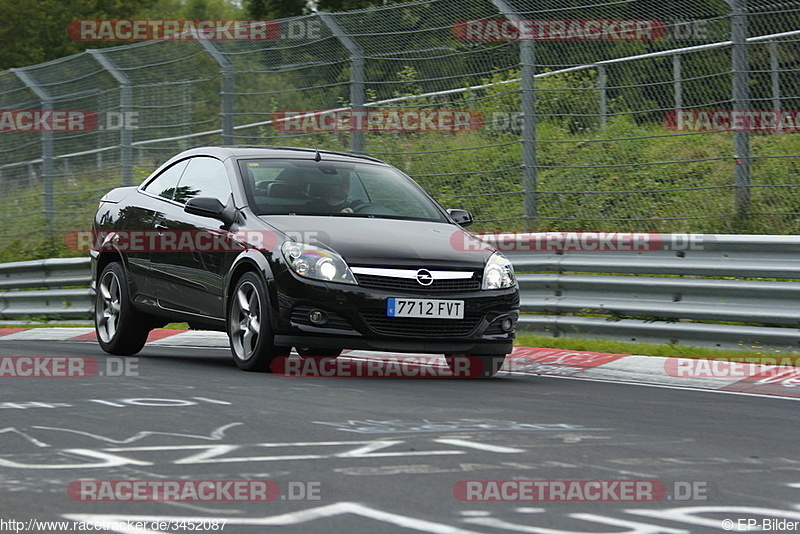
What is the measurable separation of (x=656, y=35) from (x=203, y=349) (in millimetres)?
4932

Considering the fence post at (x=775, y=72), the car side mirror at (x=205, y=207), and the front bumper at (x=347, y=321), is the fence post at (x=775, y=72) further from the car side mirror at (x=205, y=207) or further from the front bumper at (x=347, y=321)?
the car side mirror at (x=205, y=207)

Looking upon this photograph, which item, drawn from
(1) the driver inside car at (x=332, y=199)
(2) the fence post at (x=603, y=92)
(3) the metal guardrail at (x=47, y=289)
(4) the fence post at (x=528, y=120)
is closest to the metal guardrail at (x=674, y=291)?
(4) the fence post at (x=528, y=120)

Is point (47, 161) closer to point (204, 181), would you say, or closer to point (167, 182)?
point (167, 182)

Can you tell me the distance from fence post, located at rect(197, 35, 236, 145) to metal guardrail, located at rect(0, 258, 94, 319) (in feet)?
7.25

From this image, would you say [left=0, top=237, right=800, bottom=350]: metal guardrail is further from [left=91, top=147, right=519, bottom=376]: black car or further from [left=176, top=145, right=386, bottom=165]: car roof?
[left=176, top=145, right=386, bottom=165]: car roof

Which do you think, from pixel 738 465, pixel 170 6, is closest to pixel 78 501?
pixel 738 465

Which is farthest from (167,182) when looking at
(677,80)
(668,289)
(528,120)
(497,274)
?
(677,80)

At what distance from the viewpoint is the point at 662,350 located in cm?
1045

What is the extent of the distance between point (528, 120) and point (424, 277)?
14.9 feet

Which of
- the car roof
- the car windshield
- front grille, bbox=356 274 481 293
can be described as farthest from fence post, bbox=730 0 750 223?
front grille, bbox=356 274 481 293

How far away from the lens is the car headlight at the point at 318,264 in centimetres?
870

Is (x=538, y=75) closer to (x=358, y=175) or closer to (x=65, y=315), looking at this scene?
(x=358, y=175)

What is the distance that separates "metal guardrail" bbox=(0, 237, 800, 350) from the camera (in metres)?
10.0

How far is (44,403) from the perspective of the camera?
7445 millimetres
